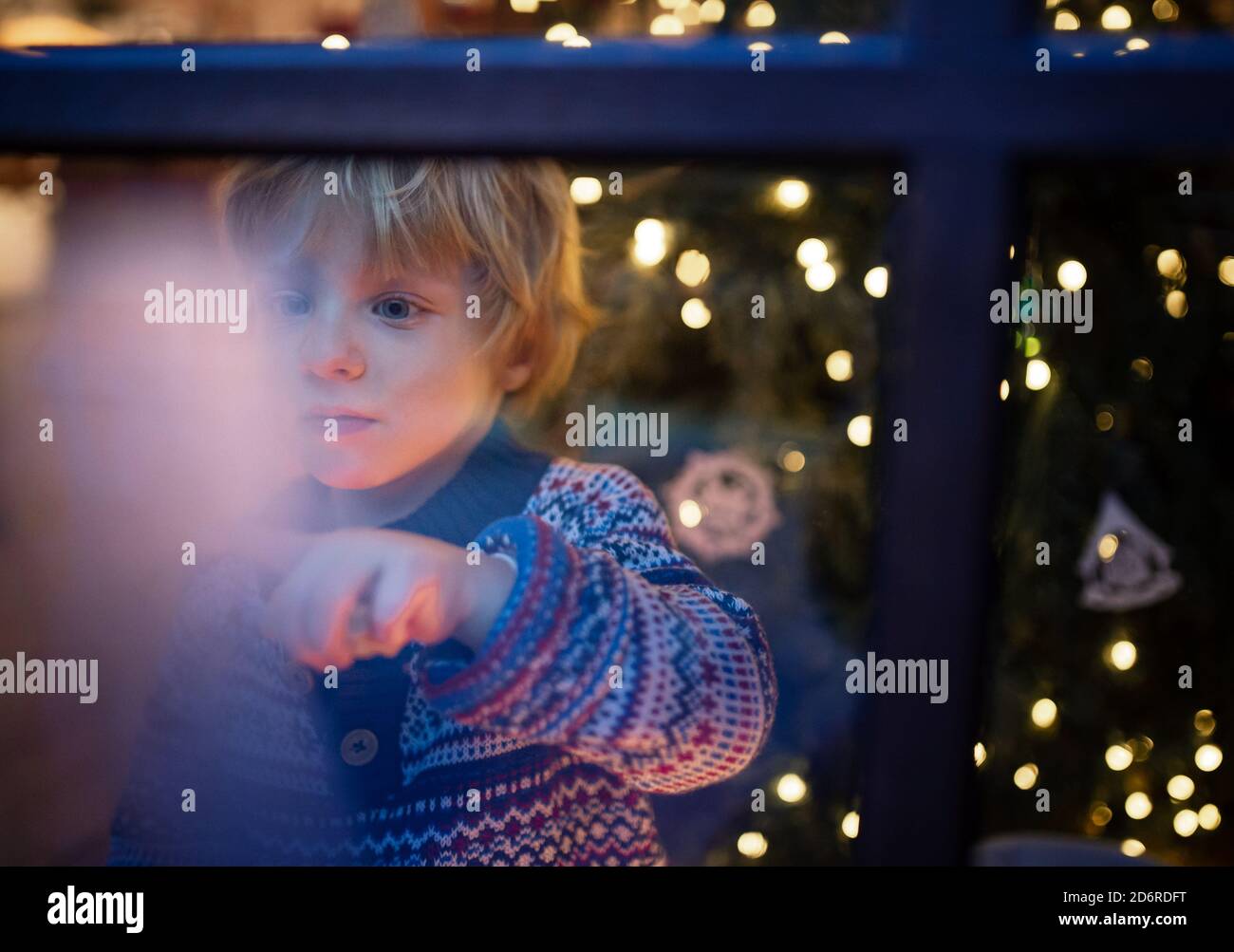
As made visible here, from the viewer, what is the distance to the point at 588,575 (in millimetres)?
1135

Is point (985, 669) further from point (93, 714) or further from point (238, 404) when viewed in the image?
point (93, 714)

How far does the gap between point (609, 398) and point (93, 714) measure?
86cm

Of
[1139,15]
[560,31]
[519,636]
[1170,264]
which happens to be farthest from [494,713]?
[1139,15]

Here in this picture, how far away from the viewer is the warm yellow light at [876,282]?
3.95 feet

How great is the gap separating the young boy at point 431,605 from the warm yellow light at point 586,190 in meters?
0.02

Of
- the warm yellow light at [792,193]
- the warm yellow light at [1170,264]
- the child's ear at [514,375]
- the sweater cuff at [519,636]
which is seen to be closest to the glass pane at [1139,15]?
the warm yellow light at [1170,264]

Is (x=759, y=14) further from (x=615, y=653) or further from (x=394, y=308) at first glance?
(x=615, y=653)

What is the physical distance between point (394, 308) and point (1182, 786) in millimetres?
1708

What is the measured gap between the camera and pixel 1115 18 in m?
1.36

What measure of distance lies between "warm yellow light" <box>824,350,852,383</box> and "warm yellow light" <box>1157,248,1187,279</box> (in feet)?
2.13

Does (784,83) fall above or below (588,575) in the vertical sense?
above

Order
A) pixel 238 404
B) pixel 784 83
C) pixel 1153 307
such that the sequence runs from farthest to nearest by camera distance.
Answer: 1. pixel 1153 307
2. pixel 238 404
3. pixel 784 83

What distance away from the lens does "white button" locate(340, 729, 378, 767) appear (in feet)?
3.80
